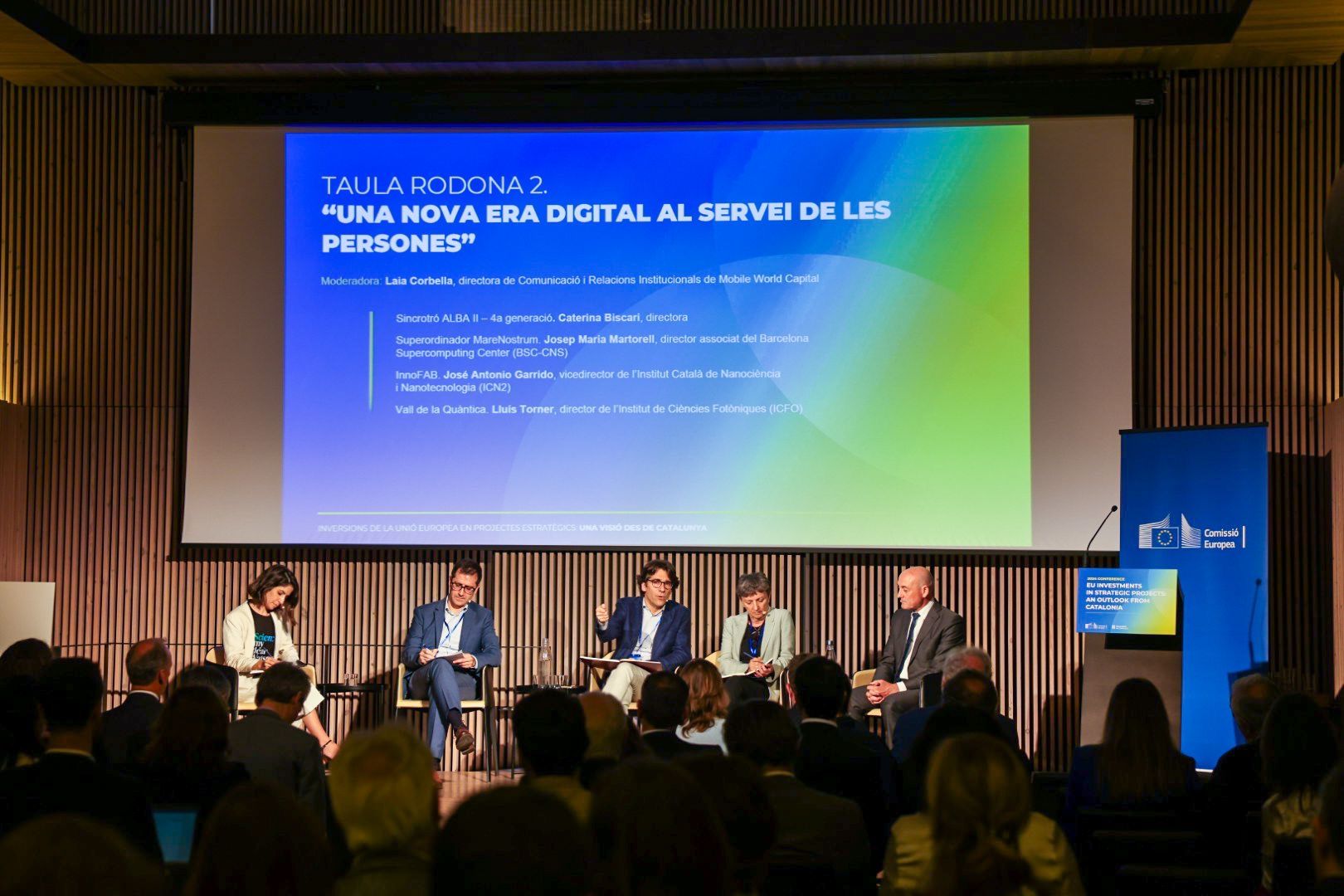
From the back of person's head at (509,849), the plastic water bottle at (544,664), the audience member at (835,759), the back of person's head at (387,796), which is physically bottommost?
the plastic water bottle at (544,664)

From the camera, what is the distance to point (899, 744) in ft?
16.8

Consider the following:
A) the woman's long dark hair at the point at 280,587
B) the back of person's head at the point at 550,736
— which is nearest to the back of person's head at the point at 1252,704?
the back of person's head at the point at 550,736

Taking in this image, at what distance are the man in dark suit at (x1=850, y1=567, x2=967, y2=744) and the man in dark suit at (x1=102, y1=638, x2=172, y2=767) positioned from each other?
12.9 feet

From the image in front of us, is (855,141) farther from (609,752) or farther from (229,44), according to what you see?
(609,752)

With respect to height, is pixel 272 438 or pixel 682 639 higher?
pixel 272 438

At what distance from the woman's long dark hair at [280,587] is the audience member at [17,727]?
15.2 feet

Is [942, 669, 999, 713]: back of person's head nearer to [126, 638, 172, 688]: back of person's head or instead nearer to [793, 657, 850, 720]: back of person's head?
[793, 657, 850, 720]: back of person's head

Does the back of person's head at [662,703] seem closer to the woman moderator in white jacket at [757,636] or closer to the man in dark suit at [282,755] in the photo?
the man in dark suit at [282,755]

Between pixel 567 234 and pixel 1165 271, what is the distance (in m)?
3.64

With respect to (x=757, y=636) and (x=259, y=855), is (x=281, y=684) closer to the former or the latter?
(x=259, y=855)

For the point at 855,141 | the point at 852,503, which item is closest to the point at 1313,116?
the point at 855,141

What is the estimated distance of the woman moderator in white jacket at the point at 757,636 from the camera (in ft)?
26.7

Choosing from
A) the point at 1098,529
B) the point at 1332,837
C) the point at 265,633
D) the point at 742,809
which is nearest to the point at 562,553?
the point at 265,633

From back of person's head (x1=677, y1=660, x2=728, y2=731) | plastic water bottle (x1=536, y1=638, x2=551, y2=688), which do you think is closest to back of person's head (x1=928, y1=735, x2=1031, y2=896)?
back of person's head (x1=677, y1=660, x2=728, y2=731)
